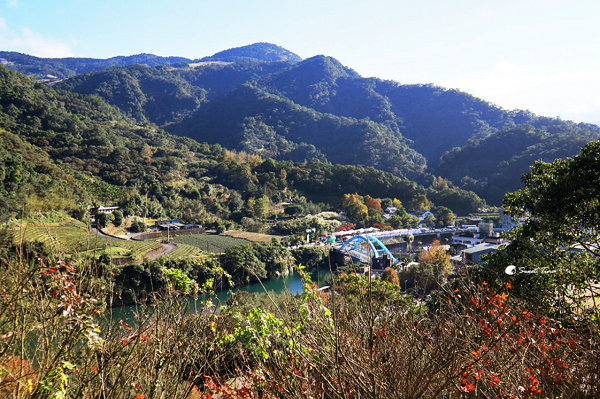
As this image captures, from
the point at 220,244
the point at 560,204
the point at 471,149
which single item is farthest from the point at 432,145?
the point at 560,204

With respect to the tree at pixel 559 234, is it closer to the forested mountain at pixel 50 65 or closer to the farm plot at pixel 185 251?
the farm plot at pixel 185 251

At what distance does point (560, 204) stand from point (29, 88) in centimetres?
7075

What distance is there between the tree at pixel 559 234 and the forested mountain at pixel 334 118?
5692 centimetres

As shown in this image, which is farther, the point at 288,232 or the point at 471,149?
the point at 471,149

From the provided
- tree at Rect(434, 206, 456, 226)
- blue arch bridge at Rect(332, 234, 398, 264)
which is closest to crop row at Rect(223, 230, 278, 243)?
blue arch bridge at Rect(332, 234, 398, 264)

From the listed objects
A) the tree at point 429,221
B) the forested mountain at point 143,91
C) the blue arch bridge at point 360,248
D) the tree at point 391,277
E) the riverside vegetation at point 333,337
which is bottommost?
the tree at point 429,221

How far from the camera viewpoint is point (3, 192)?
24.2 metres

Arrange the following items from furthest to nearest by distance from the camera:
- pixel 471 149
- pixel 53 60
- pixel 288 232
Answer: pixel 53 60
pixel 471 149
pixel 288 232

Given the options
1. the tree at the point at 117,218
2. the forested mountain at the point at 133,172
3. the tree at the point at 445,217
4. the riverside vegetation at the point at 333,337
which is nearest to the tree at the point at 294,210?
the forested mountain at the point at 133,172

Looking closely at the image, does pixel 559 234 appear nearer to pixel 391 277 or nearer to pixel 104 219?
pixel 391 277

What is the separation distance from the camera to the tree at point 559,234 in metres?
4.79

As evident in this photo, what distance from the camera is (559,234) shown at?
208 inches

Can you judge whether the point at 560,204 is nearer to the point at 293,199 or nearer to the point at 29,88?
the point at 293,199
